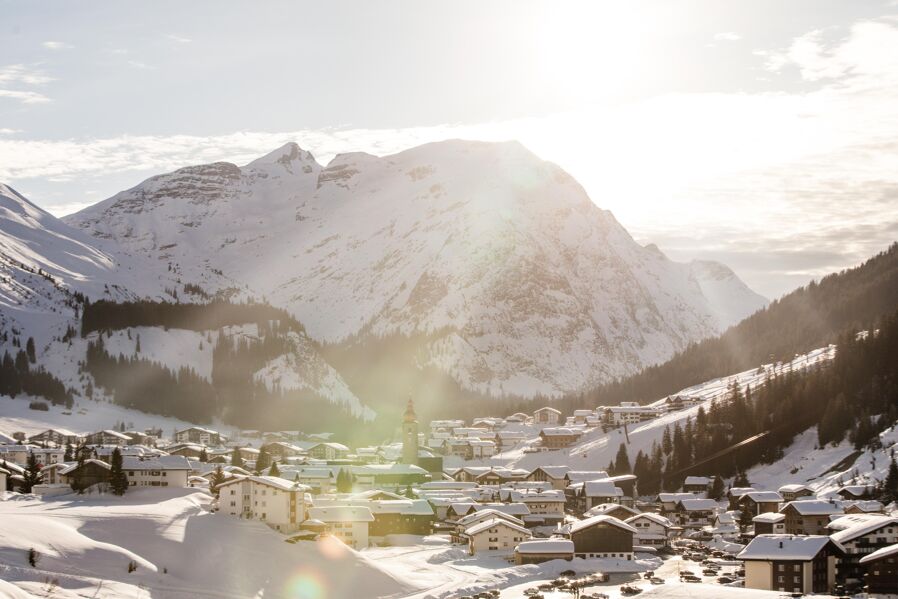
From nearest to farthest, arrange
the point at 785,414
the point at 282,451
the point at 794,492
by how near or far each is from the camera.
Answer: the point at 794,492, the point at 785,414, the point at 282,451

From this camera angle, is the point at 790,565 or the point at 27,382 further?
the point at 27,382

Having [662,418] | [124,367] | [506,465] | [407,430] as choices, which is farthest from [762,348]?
[124,367]

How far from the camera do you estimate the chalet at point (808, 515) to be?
89.3 meters

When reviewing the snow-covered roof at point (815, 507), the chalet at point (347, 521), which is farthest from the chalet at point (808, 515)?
the chalet at point (347, 521)

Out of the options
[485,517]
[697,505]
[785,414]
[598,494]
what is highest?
[785,414]

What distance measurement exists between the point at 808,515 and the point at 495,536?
87.0ft

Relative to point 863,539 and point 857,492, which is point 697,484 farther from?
point 863,539

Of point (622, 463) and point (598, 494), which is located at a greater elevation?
point (622, 463)

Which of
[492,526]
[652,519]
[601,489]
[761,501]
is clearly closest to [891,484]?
[761,501]

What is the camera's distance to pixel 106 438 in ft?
476

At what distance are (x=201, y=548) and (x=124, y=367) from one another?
12818 cm

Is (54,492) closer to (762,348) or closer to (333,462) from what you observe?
(333,462)

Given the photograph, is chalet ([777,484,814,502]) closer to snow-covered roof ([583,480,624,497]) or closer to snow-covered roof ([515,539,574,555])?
snow-covered roof ([583,480,624,497])

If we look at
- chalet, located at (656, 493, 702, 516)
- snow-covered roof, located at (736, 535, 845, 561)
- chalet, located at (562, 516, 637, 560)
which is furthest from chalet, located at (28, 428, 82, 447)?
snow-covered roof, located at (736, 535, 845, 561)
